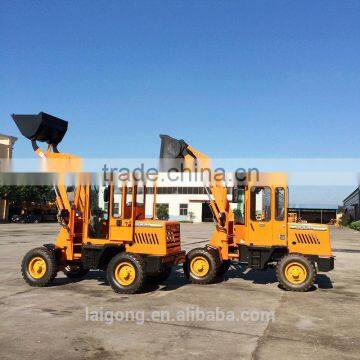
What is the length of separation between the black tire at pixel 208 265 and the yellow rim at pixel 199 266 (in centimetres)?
3

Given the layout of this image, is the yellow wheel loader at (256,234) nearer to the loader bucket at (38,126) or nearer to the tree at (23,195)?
the loader bucket at (38,126)

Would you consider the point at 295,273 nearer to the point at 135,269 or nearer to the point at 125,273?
the point at 135,269

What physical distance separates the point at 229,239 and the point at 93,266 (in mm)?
3776

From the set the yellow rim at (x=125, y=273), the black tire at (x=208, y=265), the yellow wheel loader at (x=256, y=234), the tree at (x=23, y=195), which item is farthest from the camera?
the tree at (x=23, y=195)

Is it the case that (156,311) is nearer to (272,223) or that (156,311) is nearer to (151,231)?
(151,231)

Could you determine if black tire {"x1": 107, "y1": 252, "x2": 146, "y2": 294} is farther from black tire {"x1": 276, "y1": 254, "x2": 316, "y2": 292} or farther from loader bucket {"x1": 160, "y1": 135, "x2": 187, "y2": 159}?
black tire {"x1": 276, "y1": 254, "x2": 316, "y2": 292}

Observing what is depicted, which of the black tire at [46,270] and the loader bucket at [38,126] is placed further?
the loader bucket at [38,126]

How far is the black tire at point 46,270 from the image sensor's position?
9961 mm

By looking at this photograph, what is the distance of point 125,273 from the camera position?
943 cm

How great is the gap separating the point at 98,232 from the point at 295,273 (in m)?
5.04

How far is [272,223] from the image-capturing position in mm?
10562

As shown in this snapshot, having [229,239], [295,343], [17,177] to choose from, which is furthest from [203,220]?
[295,343]

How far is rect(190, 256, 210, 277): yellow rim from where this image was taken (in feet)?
35.7

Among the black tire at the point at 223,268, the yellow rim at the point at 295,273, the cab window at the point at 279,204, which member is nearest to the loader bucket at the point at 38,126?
the black tire at the point at 223,268
